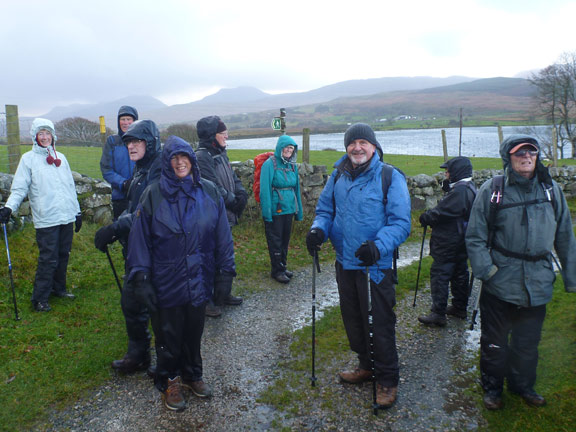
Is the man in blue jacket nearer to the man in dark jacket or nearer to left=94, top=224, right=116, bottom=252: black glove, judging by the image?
the man in dark jacket

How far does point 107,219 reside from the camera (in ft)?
29.0

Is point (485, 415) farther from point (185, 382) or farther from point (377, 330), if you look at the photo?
point (185, 382)

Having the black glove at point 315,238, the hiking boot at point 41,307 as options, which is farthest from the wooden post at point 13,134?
the black glove at point 315,238

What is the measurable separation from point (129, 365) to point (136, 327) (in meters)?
0.42

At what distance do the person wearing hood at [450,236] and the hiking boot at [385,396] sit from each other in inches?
74.1

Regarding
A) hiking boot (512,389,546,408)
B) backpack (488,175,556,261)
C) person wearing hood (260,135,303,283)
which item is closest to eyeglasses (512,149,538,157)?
backpack (488,175,556,261)

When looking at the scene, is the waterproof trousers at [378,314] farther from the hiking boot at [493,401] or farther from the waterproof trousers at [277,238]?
the waterproof trousers at [277,238]

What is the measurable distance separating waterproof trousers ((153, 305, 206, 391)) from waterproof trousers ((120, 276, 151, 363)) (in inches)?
19.9

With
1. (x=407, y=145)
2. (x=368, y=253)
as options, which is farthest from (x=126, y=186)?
(x=407, y=145)

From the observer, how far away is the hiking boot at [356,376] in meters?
4.11

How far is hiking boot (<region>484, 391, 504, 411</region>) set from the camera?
11.9 feet

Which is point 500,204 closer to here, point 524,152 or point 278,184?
point 524,152

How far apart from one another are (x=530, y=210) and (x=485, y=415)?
1838mm

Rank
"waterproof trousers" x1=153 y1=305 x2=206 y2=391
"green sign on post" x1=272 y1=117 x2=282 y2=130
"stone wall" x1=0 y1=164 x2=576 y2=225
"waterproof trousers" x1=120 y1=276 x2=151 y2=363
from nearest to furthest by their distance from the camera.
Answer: "waterproof trousers" x1=153 y1=305 x2=206 y2=391
"waterproof trousers" x1=120 y1=276 x2=151 y2=363
"stone wall" x1=0 y1=164 x2=576 y2=225
"green sign on post" x1=272 y1=117 x2=282 y2=130
